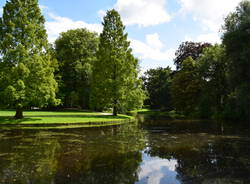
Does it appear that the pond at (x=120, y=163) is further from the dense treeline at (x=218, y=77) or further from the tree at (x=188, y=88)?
the tree at (x=188, y=88)

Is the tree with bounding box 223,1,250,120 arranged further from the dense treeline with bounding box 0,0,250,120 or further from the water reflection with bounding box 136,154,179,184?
the water reflection with bounding box 136,154,179,184

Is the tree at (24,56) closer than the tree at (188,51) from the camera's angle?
Yes

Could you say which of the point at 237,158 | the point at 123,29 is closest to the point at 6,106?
the point at 123,29

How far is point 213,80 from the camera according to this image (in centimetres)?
4684

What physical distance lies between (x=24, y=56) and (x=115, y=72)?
15.0 meters

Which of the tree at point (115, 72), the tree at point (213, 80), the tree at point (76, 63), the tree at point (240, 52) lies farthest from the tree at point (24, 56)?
the tree at point (213, 80)

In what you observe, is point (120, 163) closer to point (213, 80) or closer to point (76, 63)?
point (213, 80)

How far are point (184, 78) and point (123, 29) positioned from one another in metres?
18.8

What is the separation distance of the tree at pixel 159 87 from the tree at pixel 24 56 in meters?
59.2

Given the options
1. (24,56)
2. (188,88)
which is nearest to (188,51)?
(188,88)

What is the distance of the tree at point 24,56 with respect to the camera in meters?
27.1

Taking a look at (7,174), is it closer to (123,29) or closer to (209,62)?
(123,29)

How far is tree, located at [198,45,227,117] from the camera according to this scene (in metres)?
44.6

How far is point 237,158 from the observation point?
12.3m
